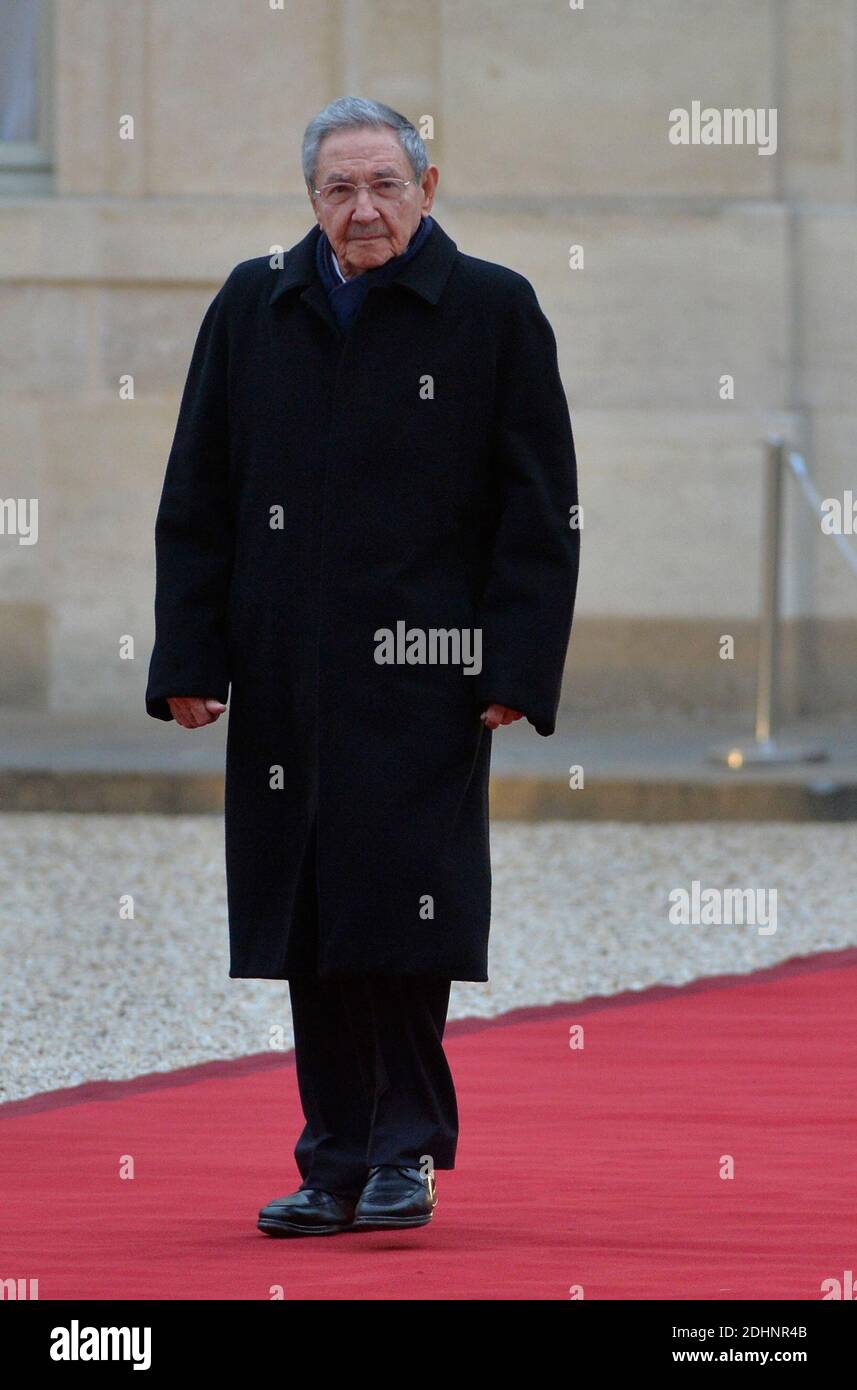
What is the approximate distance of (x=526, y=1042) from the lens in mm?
5980

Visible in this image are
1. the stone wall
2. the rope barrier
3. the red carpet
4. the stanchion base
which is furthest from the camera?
the stone wall

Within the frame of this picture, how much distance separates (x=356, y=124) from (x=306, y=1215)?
1535mm

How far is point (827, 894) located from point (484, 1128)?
326cm

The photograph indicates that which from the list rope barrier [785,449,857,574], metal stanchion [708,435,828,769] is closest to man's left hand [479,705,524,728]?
metal stanchion [708,435,828,769]

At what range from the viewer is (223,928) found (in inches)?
298

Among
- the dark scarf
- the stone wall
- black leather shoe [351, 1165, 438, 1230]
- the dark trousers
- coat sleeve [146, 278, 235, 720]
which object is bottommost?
black leather shoe [351, 1165, 438, 1230]

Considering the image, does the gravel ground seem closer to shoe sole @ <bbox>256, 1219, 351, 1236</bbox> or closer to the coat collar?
shoe sole @ <bbox>256, 1219, 351, 1236</bbox>

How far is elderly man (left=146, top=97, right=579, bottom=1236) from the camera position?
4055mm

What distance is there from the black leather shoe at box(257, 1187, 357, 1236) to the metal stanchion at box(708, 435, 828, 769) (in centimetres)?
610

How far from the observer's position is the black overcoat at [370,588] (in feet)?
13.3

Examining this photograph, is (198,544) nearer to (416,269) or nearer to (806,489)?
(416,269)

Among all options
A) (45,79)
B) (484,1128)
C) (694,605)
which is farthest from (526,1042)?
(45,79)

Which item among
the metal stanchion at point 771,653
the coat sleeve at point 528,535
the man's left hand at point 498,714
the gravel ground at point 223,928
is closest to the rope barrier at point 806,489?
the metal stanchion at point 771,653

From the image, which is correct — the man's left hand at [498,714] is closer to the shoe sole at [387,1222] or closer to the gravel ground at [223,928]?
the shoe sole at [387,1222]
